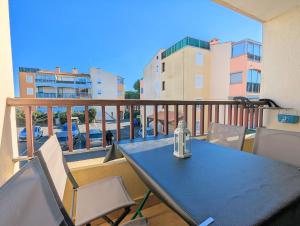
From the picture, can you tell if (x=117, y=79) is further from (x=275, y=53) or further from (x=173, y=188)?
(x=173, y=188)

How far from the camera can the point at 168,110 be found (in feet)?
8.27

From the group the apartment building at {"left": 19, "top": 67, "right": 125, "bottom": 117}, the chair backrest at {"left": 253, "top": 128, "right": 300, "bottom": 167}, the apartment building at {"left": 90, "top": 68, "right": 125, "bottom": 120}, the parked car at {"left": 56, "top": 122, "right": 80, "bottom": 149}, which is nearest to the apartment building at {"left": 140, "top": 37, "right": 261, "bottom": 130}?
the apartment building at {"left": 90, "top": 68, "right": 125, "bottom": 120}

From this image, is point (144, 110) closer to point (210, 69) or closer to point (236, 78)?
point (236, 78)

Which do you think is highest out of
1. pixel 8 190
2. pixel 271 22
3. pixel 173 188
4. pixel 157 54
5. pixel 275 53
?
pixel 157 54

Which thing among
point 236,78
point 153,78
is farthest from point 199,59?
point 153,78

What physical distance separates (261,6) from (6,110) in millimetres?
3885

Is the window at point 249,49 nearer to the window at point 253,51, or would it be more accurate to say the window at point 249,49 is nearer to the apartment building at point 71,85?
the window at point 253,51

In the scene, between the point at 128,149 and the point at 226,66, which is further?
the point at 226,66

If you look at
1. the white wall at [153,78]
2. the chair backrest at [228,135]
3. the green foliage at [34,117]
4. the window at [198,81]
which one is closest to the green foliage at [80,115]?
the green foliage at [34,117]

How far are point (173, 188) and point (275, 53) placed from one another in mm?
3719

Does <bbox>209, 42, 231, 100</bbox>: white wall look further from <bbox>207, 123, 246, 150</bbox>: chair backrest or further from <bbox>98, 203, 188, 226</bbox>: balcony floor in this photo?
<bbox>98, 203, 188, 226</bbox>: balcony floor

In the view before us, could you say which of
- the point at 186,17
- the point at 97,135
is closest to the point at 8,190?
the point at 97,135

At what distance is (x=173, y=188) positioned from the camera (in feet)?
2.58

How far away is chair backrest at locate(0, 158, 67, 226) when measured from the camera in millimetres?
515
